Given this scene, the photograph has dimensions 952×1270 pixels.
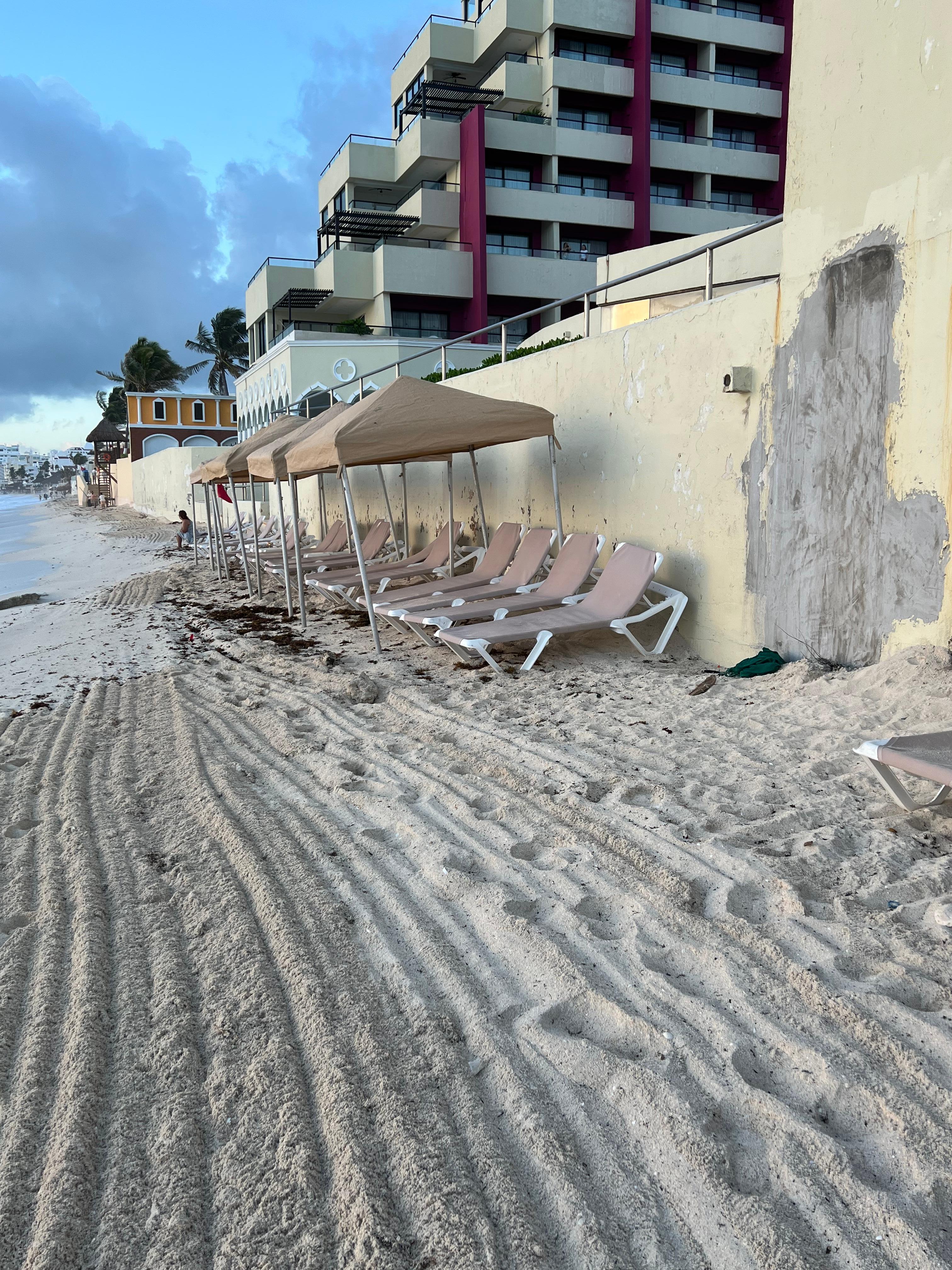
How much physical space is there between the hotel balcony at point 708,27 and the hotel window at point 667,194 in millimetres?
4959

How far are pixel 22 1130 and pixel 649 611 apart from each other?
16.0 ft

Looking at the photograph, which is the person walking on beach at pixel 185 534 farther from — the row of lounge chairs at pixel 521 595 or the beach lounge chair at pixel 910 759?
the beach lounge chair at pixel 910 759

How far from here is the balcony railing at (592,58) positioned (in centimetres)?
3042

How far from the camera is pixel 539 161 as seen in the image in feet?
A: 103

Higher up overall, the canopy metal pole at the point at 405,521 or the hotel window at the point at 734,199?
the hotel window at the point at 734,199

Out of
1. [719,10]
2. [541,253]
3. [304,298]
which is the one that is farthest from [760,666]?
[719,10]

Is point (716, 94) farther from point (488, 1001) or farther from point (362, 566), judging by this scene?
point (488, 1001)

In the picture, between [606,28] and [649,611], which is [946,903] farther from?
[606,28]

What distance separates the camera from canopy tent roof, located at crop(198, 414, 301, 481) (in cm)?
1116

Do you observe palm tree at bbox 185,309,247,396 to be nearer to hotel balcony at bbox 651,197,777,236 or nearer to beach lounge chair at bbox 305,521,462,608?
hotel balcony at bbox 651,197,777,236

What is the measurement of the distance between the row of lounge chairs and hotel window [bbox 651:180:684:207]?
93.2 feet

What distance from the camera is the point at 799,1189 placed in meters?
1.62

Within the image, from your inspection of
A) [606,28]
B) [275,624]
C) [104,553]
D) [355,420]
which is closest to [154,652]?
[275,624]

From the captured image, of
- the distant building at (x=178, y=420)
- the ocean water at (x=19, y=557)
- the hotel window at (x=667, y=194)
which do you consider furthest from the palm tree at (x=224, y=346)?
the hotel window at (x=667, y=194)
